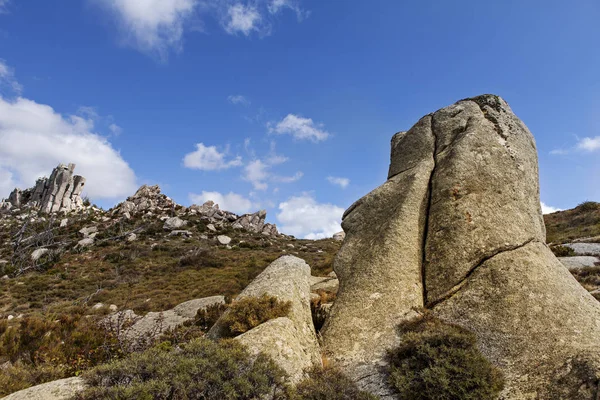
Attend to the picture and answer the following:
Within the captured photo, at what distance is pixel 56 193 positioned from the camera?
83375mm

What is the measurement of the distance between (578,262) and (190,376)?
20108mm

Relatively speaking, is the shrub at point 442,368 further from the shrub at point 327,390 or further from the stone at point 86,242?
the stone at point 86,242

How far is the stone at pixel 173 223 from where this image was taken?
6186 cm

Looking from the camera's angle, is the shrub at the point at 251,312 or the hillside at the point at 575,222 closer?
the shrub at the point at 251,312

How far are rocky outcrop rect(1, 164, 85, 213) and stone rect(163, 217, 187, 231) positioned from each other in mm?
33515

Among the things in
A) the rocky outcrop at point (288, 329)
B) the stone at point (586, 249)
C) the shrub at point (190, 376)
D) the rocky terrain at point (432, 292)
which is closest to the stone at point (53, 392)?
the rocky terrain at point (432, 292)

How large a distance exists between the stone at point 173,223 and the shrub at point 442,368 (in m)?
60.3

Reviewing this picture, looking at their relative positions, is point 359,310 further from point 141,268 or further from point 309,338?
point 141,268

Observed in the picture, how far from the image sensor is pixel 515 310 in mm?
7043

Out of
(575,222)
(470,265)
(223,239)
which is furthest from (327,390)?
(223,239)

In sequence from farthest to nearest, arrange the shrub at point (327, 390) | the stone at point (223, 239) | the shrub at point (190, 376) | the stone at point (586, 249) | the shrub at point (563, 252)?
the stone at point (223, 239) → the stone at point (586, 249) → the shrub at point (563, 252) → the shrub at point (327, 390) → the shrub at point (190, 376)

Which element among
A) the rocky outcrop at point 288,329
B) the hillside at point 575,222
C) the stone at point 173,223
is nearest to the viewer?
the rocky outcrop at point 288,329

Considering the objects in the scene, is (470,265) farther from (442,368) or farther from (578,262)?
(578,262)

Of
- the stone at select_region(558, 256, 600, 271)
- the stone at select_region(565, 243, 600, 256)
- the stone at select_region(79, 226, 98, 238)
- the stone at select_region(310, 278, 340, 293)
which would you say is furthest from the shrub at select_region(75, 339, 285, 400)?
the stone at select_region(79, 226, 98, 238)
